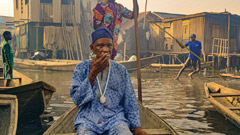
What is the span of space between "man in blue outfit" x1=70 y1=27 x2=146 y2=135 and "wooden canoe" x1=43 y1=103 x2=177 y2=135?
0.37 m

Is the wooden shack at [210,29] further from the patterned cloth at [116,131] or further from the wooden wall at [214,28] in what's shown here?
the patterned cloth at [116,131]

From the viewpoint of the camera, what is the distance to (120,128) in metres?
2.23

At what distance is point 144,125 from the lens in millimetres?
3443

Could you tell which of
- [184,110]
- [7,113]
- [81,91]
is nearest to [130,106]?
[81,91]

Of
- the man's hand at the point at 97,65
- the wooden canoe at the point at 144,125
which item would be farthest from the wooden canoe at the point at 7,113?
the man's hand at the point at 97,65

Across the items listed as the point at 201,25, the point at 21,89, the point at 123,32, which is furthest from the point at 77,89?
the point at 123,32

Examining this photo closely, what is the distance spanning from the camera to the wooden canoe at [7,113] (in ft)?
10.3

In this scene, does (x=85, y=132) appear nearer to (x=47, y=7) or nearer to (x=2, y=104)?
(x=2, y=104)

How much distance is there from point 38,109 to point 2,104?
1.42 meters

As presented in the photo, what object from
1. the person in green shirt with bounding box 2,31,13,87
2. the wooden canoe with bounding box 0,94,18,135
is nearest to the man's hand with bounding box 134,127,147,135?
the wooden canoe with bounding box 0,94,18,135

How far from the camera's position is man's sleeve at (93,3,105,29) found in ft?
16.8

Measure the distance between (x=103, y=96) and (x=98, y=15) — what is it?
307 cm

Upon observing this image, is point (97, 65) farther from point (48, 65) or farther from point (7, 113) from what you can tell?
point (48, 65)

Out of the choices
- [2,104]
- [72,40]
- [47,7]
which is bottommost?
[2,104]
